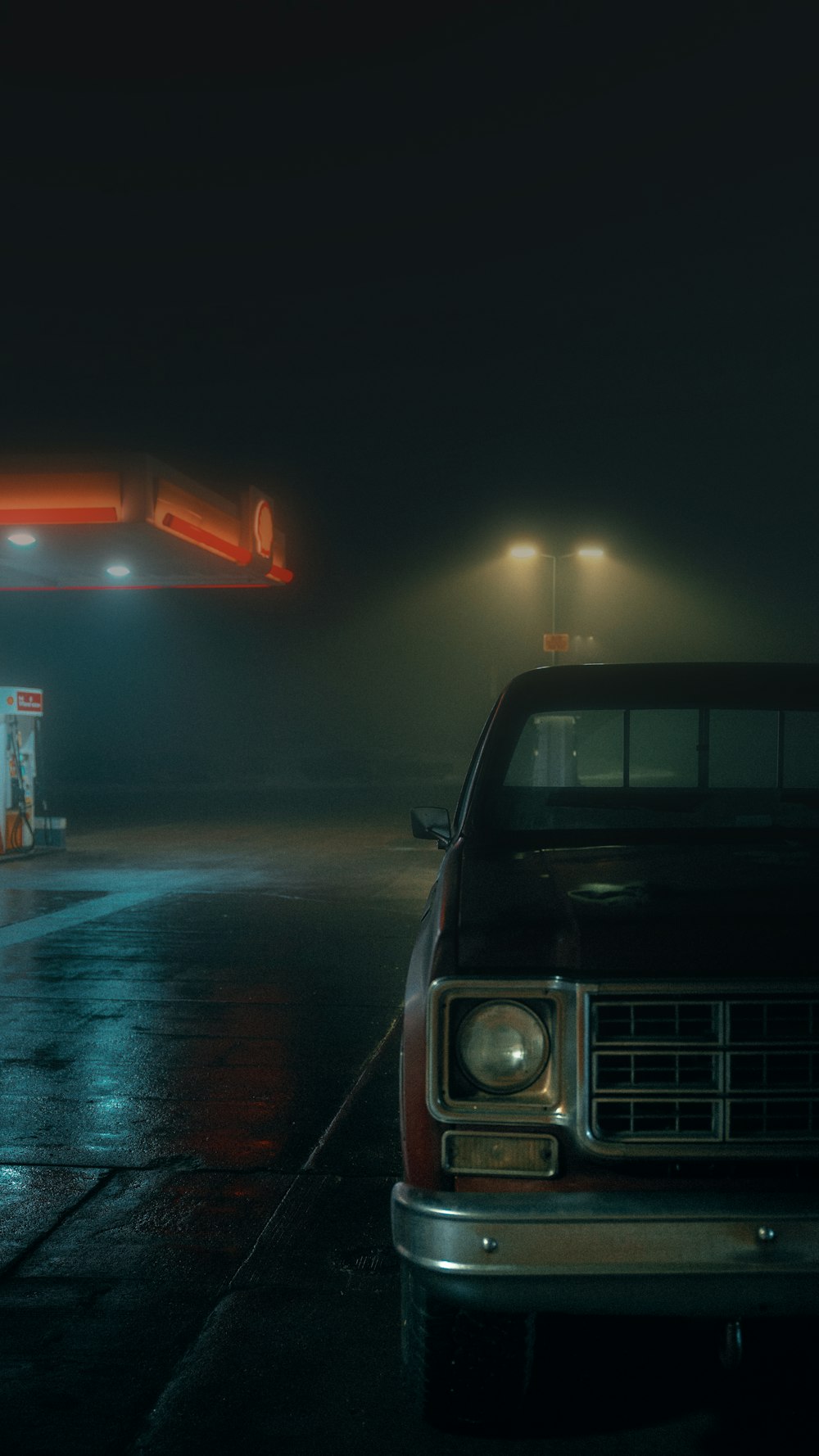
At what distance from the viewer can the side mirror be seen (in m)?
4.24

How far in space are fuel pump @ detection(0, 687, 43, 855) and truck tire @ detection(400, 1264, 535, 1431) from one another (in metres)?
15.0

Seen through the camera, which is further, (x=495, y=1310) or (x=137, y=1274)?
(x=137, y=1274)

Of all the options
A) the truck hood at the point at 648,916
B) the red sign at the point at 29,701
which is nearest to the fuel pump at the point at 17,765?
the red sign at the point at 29,701

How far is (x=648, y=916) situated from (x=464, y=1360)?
3.63 ft

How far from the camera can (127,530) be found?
16.1 meters

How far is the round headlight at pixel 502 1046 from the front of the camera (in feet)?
8.19

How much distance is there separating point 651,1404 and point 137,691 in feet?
195

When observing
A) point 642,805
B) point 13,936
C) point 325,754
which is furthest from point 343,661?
point 642,805

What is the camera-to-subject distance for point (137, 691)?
6031 cm

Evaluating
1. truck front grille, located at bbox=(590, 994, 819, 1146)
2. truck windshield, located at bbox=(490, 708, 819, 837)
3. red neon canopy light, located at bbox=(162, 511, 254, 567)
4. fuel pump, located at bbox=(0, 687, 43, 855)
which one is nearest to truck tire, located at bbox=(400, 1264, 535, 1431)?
truck front grille, located at bbox=(590, 994, 819, 1146)

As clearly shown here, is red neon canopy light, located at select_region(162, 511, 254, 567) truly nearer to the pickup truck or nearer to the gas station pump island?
the gas station pump island

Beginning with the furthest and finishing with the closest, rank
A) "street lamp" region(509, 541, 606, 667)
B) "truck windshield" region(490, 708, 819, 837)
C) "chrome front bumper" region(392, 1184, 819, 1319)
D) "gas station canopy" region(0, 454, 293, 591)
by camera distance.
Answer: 1. "street lamp" region(509, 541, 606, 667)
2. "gas station canopy" region(0, 454, 293, 591)
3. "truck windshield" region(490, 708, 819, 837)
4. "chrome front bumper" region(392, 1184, 819, 1319)

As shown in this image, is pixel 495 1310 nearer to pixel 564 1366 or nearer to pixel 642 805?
pixel 564 1366

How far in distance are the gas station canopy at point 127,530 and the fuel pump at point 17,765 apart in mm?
2436
